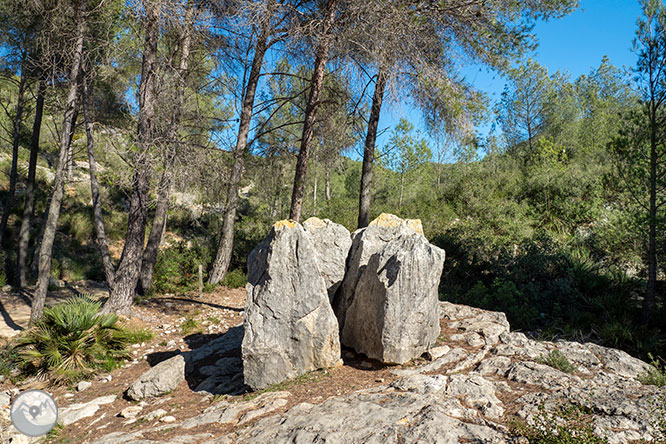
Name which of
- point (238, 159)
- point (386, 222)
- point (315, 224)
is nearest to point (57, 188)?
point (238, 159)

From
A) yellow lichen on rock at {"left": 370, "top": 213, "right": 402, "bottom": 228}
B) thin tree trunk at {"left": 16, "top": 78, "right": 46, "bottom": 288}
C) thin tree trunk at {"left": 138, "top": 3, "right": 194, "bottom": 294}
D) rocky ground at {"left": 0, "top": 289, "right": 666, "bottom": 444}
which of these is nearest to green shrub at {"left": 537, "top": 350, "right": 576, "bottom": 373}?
rocky ground at {"left": 0, "top": 289, "right": 666, "bottom": 444}

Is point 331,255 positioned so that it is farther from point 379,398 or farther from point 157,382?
point 157,382

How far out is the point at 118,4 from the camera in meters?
9.82

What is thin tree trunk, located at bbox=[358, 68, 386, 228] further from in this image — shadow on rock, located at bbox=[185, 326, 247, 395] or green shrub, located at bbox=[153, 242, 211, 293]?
green shrub, located at bbox=[153, 242, 211, 293]

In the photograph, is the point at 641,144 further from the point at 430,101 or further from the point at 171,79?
the point at 171,79

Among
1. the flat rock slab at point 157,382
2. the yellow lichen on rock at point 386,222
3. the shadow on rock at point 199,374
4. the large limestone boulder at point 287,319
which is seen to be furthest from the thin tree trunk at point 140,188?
the yellow lichen on rock at point 386,222

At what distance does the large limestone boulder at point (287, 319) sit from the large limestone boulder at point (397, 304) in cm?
51

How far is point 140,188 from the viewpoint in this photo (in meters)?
8.84

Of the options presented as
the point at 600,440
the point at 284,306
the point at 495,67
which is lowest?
the point at 600,440

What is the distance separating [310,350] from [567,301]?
6710 mm

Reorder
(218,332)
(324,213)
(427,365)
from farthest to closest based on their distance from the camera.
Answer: (324,213) < (218,332) < (427,365)

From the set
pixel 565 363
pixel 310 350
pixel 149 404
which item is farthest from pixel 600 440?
pixel 149 404

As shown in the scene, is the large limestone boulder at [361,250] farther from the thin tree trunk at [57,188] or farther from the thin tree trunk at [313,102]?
the thin tree trunk at [57,188]

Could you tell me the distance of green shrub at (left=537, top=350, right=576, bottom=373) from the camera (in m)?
4.91
